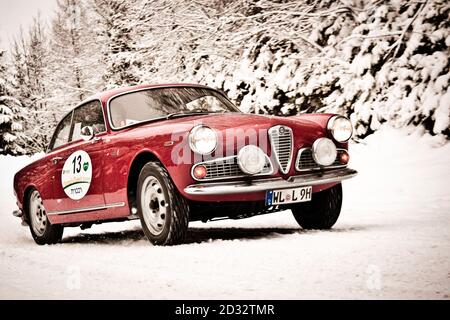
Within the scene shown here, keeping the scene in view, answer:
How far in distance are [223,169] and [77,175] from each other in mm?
1848

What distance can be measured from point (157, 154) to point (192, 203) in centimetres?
47

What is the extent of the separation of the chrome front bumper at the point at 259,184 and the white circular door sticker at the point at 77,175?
1.51 metres

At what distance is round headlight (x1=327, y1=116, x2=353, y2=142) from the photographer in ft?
17.5

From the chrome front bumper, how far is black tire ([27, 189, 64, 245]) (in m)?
2.53

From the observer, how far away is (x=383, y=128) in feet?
33.1

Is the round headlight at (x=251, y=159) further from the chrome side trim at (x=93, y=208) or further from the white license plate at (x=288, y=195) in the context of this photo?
the chrome side trim at (x=93, y=208)

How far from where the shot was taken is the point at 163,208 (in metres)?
4.79

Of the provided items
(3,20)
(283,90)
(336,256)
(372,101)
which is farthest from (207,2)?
(336,256)

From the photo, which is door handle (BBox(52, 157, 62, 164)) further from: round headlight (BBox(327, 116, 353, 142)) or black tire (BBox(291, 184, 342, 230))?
round headlight (BBox(327, 116, 353, 142))

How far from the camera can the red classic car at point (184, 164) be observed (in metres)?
4.64

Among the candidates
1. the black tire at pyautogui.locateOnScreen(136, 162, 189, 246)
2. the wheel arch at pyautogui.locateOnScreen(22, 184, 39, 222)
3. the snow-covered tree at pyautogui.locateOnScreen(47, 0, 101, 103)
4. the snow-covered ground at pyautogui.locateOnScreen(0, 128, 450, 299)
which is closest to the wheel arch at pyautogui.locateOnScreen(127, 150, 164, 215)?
the black tire at pyautogui.locateOnScreen(136, 162, 189, 246)

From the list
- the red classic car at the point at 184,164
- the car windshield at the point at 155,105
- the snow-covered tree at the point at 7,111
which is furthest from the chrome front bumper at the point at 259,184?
the snow-covered tree at the point at 7,111

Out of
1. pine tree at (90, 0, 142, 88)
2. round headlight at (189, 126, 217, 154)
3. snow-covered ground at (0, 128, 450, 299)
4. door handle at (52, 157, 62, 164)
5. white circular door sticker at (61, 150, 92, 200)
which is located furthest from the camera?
pine tree at (90, 0, 142, 88)

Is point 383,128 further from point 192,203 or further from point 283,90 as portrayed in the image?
point 192,203
